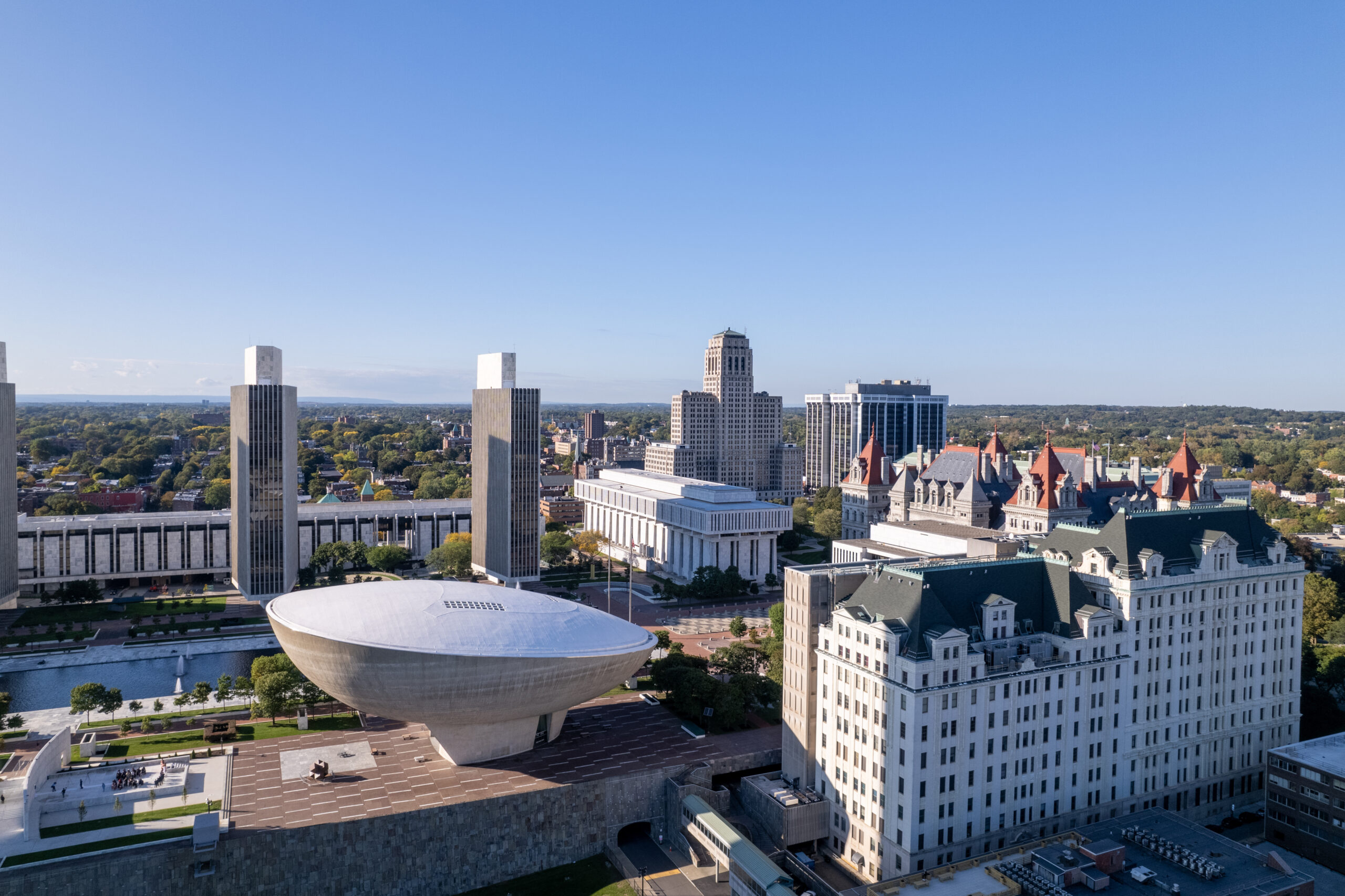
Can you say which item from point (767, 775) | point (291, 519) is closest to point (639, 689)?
point (767, 775)

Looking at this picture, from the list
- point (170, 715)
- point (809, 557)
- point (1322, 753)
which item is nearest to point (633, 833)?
point (170, 715)

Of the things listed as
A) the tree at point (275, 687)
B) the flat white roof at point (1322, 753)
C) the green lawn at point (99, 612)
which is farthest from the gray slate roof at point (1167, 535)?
the green lawn at point (99, 612)

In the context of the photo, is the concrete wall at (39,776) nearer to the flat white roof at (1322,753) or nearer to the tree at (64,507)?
the flat white roof at (1322,753)

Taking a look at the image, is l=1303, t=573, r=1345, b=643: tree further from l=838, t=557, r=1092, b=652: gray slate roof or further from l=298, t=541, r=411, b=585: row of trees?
l=298, t=541, r=411, b=585: row of trees

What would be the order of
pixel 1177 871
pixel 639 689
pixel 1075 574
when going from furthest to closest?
1. pixel 639 689
2. pixel 1075 574
3. pixel 1177 871

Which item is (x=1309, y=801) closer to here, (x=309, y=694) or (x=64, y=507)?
(x=309, y=694)

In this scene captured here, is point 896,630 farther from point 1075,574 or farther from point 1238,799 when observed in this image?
point 1238,799

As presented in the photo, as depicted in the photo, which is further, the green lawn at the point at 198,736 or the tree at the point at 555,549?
the tree at the point at 555,549
